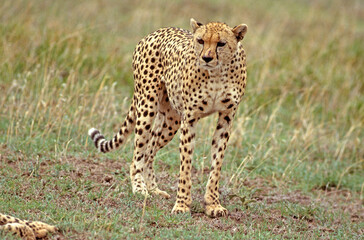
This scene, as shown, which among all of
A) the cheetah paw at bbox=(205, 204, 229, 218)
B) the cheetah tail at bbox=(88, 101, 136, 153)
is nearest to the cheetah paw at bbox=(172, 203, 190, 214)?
the cheetah paw at bbox=(205, 204, 229, 218)

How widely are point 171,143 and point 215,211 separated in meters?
2.15

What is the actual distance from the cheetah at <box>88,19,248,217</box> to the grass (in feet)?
0.74

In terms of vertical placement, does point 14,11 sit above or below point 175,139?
above

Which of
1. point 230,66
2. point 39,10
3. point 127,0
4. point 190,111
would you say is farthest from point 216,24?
point 127,0

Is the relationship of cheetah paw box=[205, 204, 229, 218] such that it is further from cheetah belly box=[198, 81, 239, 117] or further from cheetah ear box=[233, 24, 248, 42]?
cheetah ear box=[233, 24, 248, 42]

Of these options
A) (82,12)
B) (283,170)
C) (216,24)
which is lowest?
(283,170)

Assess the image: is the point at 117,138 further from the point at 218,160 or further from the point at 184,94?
the point at 218,160

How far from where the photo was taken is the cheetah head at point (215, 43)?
4289mm

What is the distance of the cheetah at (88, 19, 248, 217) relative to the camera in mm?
4445

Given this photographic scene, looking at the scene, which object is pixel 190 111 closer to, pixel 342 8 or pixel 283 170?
pixel 283 170

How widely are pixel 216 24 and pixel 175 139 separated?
2.55m

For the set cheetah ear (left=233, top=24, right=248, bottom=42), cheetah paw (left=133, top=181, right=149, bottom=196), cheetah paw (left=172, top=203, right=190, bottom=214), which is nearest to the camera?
cheetah ear (left=233, top=24, right=248, bottom=42)

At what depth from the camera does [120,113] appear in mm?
7066

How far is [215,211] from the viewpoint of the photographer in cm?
462
